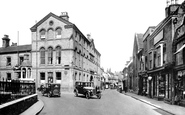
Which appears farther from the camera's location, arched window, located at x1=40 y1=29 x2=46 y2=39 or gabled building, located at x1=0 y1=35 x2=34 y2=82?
gabled building, located at x1=0 y1=35 x2=34 y2=82

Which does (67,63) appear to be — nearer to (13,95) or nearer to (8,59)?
(8,59)

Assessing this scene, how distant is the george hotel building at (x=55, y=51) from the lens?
→ 26969 mm

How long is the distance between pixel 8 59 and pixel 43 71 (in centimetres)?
966

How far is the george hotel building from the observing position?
1062 inches

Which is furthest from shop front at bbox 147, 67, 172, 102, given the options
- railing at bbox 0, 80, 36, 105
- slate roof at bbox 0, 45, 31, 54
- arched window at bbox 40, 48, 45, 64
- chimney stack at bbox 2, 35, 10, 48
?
chimney stack at bbox 2, 35, 10, 48

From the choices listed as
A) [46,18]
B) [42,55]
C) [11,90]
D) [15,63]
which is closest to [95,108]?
[11,90]

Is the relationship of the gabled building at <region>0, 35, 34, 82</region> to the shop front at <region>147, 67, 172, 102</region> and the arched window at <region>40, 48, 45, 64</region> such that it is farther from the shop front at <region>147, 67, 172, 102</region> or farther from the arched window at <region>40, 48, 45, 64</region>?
the shop front at <region>147, 67, 172, 102</region>

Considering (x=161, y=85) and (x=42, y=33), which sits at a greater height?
(x=42, y=33)

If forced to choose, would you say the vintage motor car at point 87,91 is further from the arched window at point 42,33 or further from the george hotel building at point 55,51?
the arched window at point 42,33

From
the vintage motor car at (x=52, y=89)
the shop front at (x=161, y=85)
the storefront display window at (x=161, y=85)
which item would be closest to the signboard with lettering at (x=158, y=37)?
the shop front at (x=161, y=85)

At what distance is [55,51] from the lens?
27.8 meters

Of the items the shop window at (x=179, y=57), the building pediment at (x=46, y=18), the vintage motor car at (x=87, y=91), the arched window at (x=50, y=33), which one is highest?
the building pediment at (x=46, y=18)

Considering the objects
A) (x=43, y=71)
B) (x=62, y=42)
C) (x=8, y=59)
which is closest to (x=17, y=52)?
(x=8, y=59)

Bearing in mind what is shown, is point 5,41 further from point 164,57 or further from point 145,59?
point 164,57
